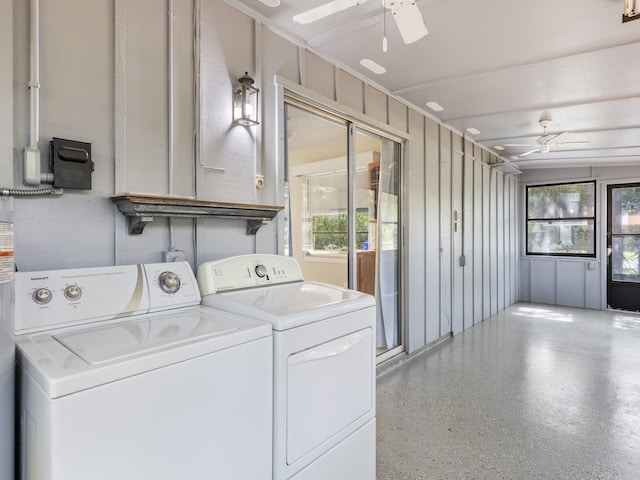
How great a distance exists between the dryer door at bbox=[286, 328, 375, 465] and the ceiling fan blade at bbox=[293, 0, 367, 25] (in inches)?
67.1

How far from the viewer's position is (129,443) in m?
0.98

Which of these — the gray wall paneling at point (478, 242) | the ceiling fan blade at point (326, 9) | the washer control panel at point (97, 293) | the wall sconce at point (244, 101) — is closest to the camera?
the washer control panel at point (97, 293)

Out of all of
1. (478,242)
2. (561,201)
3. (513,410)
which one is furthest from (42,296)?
(561,201)

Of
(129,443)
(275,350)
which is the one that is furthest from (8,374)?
(275,350)

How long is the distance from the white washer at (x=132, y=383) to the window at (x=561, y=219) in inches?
297

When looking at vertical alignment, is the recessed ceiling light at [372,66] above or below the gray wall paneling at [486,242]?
above

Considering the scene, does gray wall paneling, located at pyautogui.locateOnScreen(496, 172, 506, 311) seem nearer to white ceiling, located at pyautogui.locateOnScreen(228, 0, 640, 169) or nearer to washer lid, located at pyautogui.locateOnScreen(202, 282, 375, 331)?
white ceiling, located at pyautogui.locateOnScreen(228, 0, 640, 169)

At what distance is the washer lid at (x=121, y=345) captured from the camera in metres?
0.93

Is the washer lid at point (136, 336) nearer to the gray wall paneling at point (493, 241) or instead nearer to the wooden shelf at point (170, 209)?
the wooden shelf at point (170, 209)

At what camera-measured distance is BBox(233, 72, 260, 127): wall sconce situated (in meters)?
2.12

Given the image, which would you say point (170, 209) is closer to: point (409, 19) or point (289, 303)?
point (289, 303)

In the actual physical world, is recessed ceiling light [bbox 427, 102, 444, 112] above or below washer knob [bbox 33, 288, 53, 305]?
above

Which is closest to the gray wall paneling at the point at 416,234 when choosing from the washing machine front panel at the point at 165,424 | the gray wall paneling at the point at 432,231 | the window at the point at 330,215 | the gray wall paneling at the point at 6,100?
the gray wall paneling at the point at 432,231

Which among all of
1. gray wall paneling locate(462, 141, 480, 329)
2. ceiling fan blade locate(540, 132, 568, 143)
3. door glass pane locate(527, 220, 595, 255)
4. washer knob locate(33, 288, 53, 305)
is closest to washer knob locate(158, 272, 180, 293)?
washer knob locate(33, 288, 53, 305)
